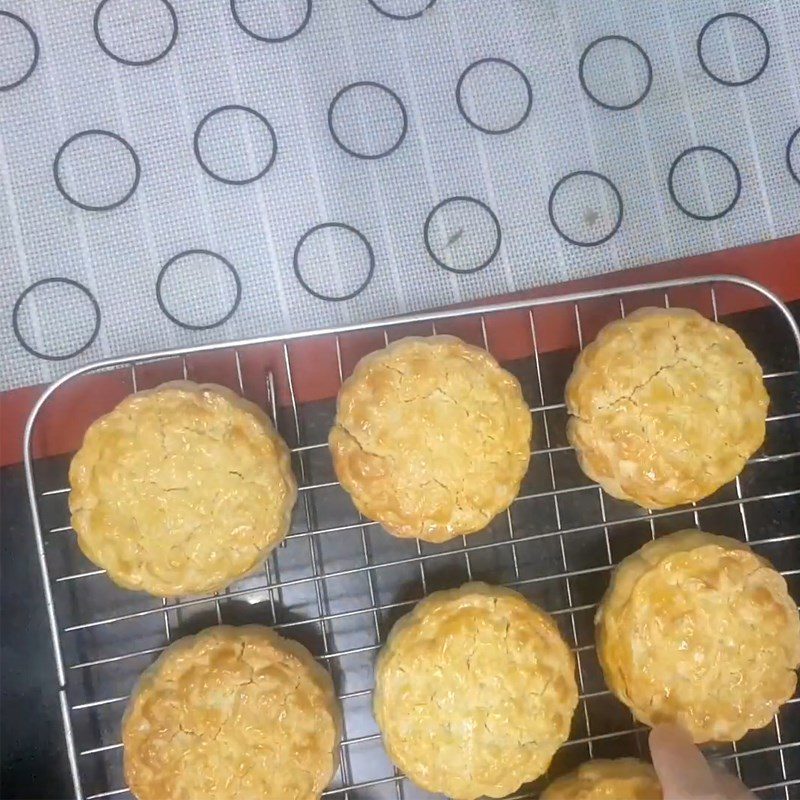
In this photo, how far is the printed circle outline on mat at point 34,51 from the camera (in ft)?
6.09

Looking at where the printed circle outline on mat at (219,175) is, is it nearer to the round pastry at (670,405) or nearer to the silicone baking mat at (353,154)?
the silicone baking mat at (353,154)

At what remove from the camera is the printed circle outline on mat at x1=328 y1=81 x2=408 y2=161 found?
192 cm

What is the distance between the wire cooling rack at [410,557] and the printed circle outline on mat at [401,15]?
0.72 m

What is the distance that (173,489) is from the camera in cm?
161

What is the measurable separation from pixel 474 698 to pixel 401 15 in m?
1.52

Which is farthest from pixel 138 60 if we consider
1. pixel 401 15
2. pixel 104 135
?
pixel 401 15

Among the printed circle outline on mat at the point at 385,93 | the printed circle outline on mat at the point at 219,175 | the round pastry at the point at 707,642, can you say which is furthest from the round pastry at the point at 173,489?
the round pastry at the point at 707,642

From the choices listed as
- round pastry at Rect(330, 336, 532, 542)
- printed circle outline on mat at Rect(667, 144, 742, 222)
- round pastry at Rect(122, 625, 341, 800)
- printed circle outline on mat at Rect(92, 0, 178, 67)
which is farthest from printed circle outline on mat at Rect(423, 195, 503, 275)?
round pastry at Rect(122, 625, 341, 800)

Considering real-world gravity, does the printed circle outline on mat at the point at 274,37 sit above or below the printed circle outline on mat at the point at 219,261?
above

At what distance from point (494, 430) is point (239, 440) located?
50 centimetres

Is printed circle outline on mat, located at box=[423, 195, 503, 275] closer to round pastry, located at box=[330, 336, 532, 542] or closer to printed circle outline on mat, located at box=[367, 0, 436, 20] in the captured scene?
round pastry, located at box=[330, 336, 532, 542]

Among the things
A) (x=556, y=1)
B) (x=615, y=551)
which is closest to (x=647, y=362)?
(x=615, y=551)

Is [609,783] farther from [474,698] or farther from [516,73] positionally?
[516,73]

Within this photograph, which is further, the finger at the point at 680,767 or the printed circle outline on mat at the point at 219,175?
the printed circle outline on mat at the point at 219,175
